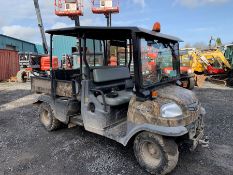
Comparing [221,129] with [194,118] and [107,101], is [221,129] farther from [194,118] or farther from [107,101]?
[107,101]

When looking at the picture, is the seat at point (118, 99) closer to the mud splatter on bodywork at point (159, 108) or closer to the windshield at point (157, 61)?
the mud splatter on bodywork at point (159, 108)

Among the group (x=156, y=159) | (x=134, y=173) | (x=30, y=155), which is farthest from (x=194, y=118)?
(x=30, y=155)

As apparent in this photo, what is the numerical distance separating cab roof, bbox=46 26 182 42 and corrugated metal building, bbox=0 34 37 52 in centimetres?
2218

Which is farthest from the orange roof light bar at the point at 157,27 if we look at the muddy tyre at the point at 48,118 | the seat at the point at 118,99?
the muddy tyre at the point at 48,118

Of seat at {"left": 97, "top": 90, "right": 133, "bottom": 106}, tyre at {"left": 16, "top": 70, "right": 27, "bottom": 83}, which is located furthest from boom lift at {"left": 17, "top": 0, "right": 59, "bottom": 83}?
seat at {"left": 97, "top": 90, "right": 133, "bottom": 106}

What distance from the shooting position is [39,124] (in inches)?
238

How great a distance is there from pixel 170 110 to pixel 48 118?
10.3 feet

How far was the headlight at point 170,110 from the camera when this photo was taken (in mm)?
3352

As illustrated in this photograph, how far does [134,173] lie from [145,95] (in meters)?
1.16

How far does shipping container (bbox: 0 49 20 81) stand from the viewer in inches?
673

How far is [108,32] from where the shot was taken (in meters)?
4.39

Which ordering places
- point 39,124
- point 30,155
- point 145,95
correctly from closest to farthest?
point 145,95
point 30,155
point 39,124

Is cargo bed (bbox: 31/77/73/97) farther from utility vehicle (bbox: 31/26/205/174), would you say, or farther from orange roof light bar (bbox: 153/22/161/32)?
orange roof light bar (bbox: 153/22/161/32)

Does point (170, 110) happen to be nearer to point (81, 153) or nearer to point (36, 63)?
point (81, 153)
